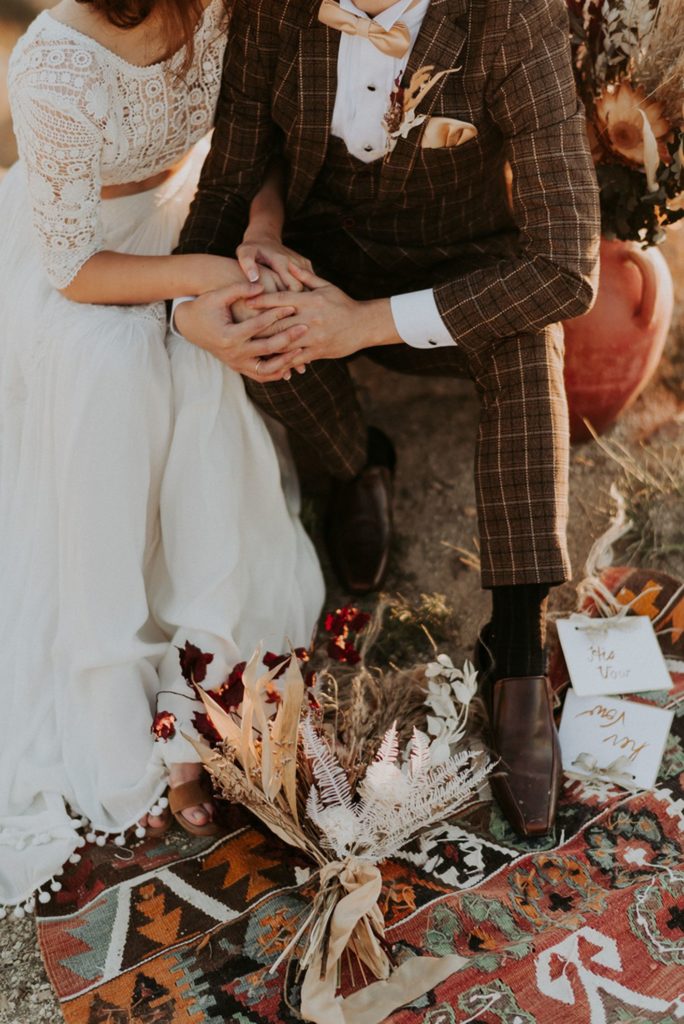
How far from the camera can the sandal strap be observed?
1.79 meters

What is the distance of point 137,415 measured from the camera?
5.85ft

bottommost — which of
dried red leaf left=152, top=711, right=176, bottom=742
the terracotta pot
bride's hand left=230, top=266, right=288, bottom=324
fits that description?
dried red leaf left=152, top=711, right=176, bottom=742

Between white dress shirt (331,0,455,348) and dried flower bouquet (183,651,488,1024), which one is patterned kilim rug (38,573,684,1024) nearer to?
dried flower bouquet (183,651,488,1024)

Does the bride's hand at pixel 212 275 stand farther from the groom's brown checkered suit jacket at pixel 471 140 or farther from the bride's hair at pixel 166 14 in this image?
the bride's hair at pixel 166 14

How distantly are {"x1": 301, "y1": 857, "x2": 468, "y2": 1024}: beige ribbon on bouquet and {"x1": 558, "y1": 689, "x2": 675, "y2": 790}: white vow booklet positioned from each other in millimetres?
491

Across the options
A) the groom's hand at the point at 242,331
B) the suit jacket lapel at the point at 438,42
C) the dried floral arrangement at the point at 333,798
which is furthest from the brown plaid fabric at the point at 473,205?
the dried floral arrangement at the point at 333,798

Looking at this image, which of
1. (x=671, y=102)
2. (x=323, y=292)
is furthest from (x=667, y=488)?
(x=323, y=292)

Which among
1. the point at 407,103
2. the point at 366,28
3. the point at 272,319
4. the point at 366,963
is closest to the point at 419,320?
the point at 272,319

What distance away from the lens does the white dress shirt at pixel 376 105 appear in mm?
1709

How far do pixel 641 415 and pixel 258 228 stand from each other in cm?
127

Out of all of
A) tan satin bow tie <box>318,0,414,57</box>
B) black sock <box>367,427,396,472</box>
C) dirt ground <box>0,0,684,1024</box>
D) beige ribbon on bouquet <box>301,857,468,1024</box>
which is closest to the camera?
beige ribbon on bouquet <box>301,857,468,1024</box>

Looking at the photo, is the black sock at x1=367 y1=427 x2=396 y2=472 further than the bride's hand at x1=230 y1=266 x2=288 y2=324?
Yes

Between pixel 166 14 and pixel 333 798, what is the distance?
1373 millimetres

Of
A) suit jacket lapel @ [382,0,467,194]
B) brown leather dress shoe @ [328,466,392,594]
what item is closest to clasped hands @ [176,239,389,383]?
suit jacket lapel @ [382,0,467,194]
